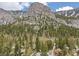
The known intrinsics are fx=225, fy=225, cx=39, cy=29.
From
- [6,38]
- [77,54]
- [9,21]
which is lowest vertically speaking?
[77,54]

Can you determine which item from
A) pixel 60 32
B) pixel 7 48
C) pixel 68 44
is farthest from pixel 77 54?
pixel 7 48

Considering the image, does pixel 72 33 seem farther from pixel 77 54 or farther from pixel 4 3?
pixel 4 3

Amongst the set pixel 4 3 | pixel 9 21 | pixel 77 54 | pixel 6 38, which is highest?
pixel 4 3

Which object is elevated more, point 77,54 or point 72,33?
point 72,33

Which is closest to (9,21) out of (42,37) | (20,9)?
(20,9)

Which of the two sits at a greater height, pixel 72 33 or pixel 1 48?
pixel 72 33

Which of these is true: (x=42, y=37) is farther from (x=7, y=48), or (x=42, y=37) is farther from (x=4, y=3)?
(x=4, y=3)

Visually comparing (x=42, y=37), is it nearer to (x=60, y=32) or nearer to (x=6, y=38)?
(x=60, y=32)

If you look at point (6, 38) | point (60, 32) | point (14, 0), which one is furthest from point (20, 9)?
point (60, 32)
